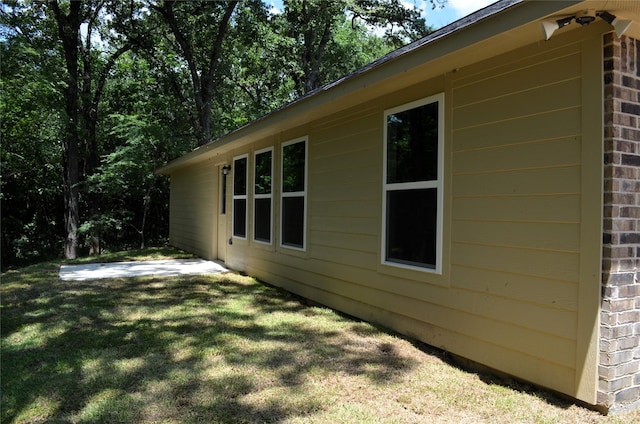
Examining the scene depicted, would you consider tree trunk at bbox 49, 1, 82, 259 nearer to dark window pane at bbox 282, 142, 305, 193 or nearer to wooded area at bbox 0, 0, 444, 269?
wooded area at bbox 0, 0, 444, 269

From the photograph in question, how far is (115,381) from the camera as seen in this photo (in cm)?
307

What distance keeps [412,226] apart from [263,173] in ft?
11.7

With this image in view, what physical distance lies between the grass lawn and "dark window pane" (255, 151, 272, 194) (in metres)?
2.12

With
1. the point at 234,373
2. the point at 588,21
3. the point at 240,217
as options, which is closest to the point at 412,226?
the point at 234,373

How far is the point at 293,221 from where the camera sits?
6020 millimetres

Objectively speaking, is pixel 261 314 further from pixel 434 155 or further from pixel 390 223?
pixel 434 155

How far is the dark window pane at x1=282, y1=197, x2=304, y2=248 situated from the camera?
583 centimetres

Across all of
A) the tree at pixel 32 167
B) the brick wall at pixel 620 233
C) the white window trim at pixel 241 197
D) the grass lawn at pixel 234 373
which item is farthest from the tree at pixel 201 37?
the brick wall at pixel 620 233

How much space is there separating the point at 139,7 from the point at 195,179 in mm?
8013

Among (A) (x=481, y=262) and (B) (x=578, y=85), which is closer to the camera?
(B) (x=578, y=85)

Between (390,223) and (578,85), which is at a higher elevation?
(578,85)

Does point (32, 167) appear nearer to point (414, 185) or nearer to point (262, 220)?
point (262, 220)

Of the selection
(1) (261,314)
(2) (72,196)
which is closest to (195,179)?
(2) (72,196)

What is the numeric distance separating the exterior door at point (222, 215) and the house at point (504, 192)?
161 inches
